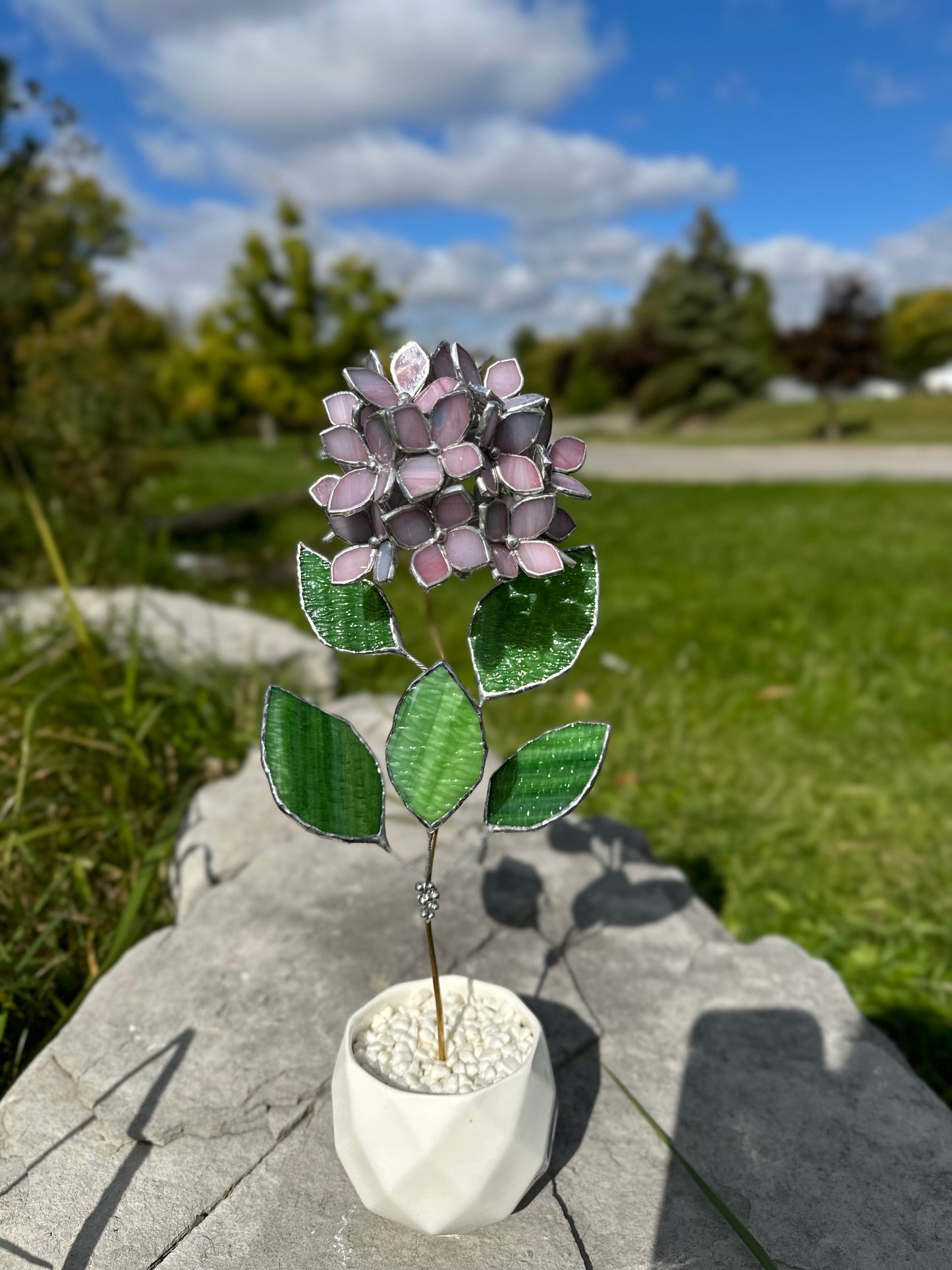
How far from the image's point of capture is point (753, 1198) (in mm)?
1564

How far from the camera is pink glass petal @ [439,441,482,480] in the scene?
4.42 ft

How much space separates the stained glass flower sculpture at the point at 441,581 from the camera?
1.39m

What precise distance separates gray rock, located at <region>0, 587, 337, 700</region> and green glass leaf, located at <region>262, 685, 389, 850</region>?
201 centimetres

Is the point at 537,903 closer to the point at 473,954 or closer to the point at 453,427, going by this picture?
the point at 473,954

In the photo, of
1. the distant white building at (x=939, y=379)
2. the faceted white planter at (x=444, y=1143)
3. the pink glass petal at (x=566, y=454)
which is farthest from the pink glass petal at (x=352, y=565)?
the distant white building at (x=939, y=379)

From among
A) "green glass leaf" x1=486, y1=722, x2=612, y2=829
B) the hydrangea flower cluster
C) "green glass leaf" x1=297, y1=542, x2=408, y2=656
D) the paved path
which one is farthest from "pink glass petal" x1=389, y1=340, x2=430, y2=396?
the paved path

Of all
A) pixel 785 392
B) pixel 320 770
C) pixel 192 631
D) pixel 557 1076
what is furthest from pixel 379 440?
pixel 785 392

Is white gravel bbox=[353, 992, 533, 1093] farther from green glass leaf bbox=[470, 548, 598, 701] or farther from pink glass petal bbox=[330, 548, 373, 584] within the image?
pink glass petal bbox=[330, 548, 373, 584]

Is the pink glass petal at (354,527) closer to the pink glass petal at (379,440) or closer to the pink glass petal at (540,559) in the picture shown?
the pink glass petal at (379,440)

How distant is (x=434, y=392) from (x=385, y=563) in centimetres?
28

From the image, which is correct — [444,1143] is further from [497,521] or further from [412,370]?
[412,370]

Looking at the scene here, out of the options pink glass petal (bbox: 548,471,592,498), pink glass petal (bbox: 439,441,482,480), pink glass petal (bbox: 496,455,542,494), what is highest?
pink glass petal (bbox: 439,441,482,480)

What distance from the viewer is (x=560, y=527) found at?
1533mm

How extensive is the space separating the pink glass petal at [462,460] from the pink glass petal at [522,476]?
0.06 metres
